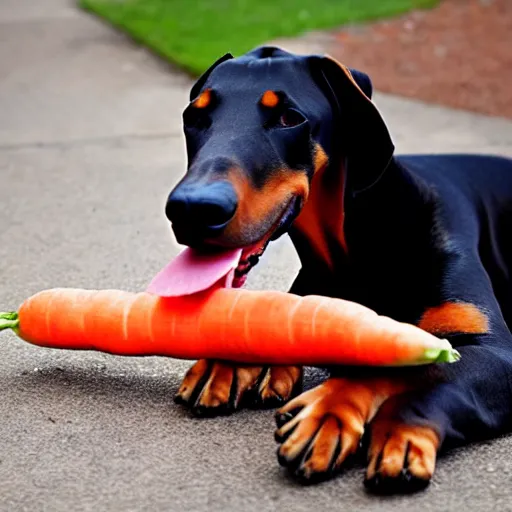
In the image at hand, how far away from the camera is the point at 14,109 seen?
8.20 meters

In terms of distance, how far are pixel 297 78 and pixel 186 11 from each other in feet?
30.4

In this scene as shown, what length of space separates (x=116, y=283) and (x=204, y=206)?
184 centimetres

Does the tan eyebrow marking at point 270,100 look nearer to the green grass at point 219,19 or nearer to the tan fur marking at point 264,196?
the tan fur marking at point 264,196

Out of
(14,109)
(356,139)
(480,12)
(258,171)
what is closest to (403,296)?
(356,139)

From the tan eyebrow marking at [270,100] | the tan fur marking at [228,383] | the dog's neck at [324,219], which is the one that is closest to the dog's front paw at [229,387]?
the tan fur marking at [228,383]

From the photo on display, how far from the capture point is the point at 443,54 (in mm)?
9695

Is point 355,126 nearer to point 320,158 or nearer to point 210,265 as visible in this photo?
point 320,158

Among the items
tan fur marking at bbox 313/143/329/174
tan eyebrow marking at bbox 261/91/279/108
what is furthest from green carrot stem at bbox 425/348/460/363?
tan eyebrow marking at bbox 261/91/279/108

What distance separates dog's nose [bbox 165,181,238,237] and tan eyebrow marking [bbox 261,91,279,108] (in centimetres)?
37

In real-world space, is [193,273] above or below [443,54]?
above

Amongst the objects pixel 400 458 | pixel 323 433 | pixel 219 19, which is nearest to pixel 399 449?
pixel 400 458

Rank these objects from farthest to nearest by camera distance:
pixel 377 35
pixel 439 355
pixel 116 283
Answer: pixel 377 35 → pixel 116 283 → pixel 439 355

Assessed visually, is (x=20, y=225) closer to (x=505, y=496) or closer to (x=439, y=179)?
(x=439, y=179)

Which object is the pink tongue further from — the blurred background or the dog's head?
the blurred background
